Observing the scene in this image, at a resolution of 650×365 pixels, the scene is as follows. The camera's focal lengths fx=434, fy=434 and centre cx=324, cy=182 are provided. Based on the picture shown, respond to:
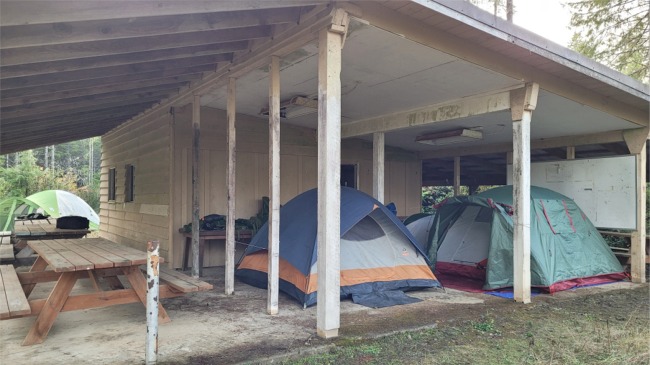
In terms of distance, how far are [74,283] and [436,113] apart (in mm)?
4631

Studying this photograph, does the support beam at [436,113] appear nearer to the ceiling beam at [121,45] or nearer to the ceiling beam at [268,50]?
the ceiling beam at [268,50]

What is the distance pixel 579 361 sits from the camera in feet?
10.8

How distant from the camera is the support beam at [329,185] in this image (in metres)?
3.60

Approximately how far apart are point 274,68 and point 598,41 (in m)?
11.8

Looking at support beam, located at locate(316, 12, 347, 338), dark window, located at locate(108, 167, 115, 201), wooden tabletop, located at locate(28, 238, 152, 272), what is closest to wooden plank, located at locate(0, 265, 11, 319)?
wooden tabletop, located at locate(28, 238, 152, 272)

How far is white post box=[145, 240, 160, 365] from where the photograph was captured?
110 inches

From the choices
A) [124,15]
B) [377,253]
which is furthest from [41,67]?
[377,253]

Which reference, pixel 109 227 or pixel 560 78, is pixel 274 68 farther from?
pixel 109 227

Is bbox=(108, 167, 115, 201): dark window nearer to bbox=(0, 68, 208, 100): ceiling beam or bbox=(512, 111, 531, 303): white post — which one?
bbox=(0, 68, 208, 100): ceiling beam

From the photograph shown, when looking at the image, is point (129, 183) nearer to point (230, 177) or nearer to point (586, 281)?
point (230, 177)

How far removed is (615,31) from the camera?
39.6ft

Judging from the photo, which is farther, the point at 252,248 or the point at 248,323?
the point at 252,248

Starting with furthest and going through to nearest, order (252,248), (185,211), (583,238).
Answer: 1. (185,211)
2. (583,238)
3. (252,248)

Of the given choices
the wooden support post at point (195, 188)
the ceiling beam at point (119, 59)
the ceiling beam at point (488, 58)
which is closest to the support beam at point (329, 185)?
the ceiling beam at point (488, 58)
